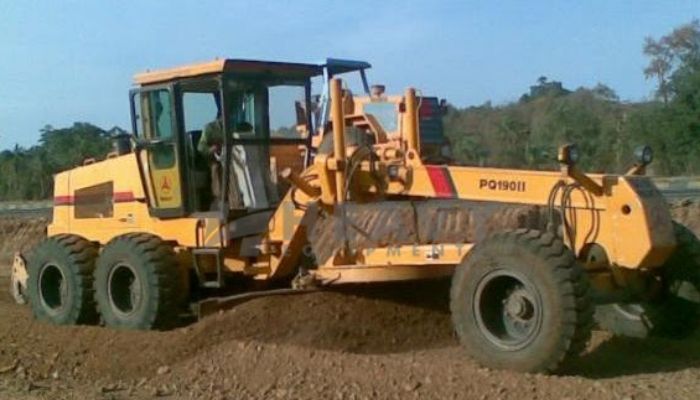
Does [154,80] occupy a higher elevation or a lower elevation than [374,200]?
higher

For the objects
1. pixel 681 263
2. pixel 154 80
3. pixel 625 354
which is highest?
pixel 154 80

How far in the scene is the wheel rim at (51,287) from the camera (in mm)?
12008

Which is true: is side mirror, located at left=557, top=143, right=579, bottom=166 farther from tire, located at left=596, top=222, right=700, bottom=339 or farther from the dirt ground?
the dirt ground

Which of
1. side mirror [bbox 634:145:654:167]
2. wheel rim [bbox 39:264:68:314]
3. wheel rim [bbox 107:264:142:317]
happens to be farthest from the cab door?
side mirror [bbox 634:145:654:167]

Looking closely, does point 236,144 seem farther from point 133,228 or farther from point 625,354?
point 625,354

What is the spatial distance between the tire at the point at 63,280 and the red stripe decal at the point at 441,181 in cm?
447

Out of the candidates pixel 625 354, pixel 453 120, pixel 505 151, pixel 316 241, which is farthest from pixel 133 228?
pixel 453 120

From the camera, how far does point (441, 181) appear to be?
8.88 m

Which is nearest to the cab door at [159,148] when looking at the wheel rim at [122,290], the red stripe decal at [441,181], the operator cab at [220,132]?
the operator cab at [220,132]

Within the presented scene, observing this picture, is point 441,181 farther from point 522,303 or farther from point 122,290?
point 122,290

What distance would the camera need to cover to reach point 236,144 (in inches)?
422

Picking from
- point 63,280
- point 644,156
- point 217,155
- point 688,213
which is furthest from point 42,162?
point 644,156

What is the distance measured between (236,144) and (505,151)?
68.9ft

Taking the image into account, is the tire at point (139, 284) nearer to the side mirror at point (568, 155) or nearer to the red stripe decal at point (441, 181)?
the red stripe decal at point (441, 181)
